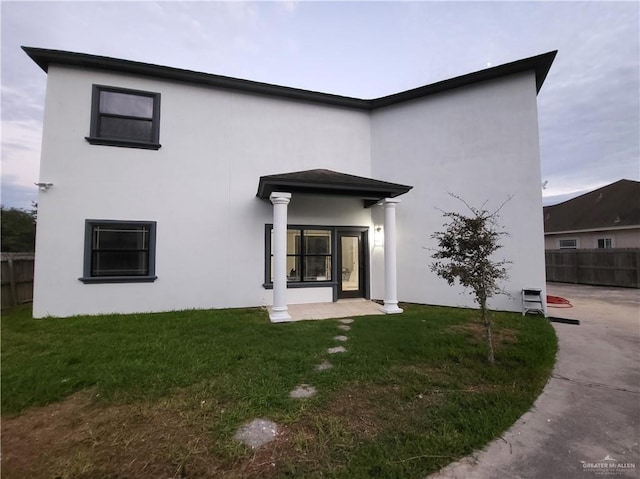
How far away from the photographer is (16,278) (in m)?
7.17

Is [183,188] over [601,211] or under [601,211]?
under

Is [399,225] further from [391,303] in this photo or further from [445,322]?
[445,322]

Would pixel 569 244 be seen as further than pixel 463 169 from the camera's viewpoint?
Yes

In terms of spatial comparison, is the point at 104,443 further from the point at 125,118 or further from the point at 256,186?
the point at 125,118

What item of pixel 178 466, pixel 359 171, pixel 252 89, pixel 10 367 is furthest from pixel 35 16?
→ pixel 178 466

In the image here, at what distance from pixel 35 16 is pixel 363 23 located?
28.0ft

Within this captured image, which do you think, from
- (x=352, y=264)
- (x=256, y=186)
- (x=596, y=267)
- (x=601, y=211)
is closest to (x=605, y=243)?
(x=601, y=211)

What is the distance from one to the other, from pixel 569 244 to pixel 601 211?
2.27 metres

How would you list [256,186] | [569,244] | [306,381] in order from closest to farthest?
[306,381]
[256,186]
[569,244]

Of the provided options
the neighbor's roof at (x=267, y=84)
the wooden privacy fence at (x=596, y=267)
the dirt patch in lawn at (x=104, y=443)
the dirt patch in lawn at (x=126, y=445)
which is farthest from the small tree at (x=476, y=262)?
the wooden privacy fence at (x=596, y=267)

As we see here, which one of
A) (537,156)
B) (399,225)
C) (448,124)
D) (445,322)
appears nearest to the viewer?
(445,322)

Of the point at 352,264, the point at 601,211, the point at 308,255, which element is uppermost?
the point at 601,211

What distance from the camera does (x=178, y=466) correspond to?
1.96 m

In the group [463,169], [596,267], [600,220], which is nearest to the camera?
[463,169]
